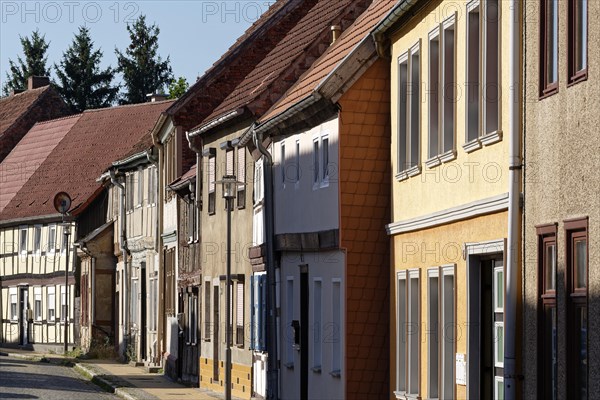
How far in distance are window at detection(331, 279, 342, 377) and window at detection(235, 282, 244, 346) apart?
335 inches

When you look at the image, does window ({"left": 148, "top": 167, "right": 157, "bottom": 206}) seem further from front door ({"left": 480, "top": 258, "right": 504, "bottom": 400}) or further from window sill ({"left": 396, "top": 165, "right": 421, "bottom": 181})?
front door ({"left": 480, "top": 258, "right": 504, "bottom": 400})

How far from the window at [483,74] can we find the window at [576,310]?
242 cm

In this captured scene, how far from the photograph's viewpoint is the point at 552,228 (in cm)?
1358

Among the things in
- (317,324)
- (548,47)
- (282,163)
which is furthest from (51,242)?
(548,47)

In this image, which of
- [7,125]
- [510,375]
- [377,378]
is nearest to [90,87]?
[7,125]

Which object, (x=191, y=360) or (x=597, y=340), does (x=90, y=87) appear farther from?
(x=597, y=340)

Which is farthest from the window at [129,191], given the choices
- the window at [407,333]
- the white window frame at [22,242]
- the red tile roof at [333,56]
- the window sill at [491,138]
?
the window sill at [491,138]

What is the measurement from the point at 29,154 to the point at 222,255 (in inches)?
1506

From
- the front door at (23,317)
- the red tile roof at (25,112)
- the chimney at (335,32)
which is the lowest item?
the front door at (23,317)

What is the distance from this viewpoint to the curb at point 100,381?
33306 millimetres

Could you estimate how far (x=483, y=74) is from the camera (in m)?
15.9

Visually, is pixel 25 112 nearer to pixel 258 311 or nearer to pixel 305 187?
pixel 258 311

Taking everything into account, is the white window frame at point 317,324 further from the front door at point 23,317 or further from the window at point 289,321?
the front door at point 23,317

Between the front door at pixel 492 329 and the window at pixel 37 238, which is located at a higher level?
the window at pixel 37 238
